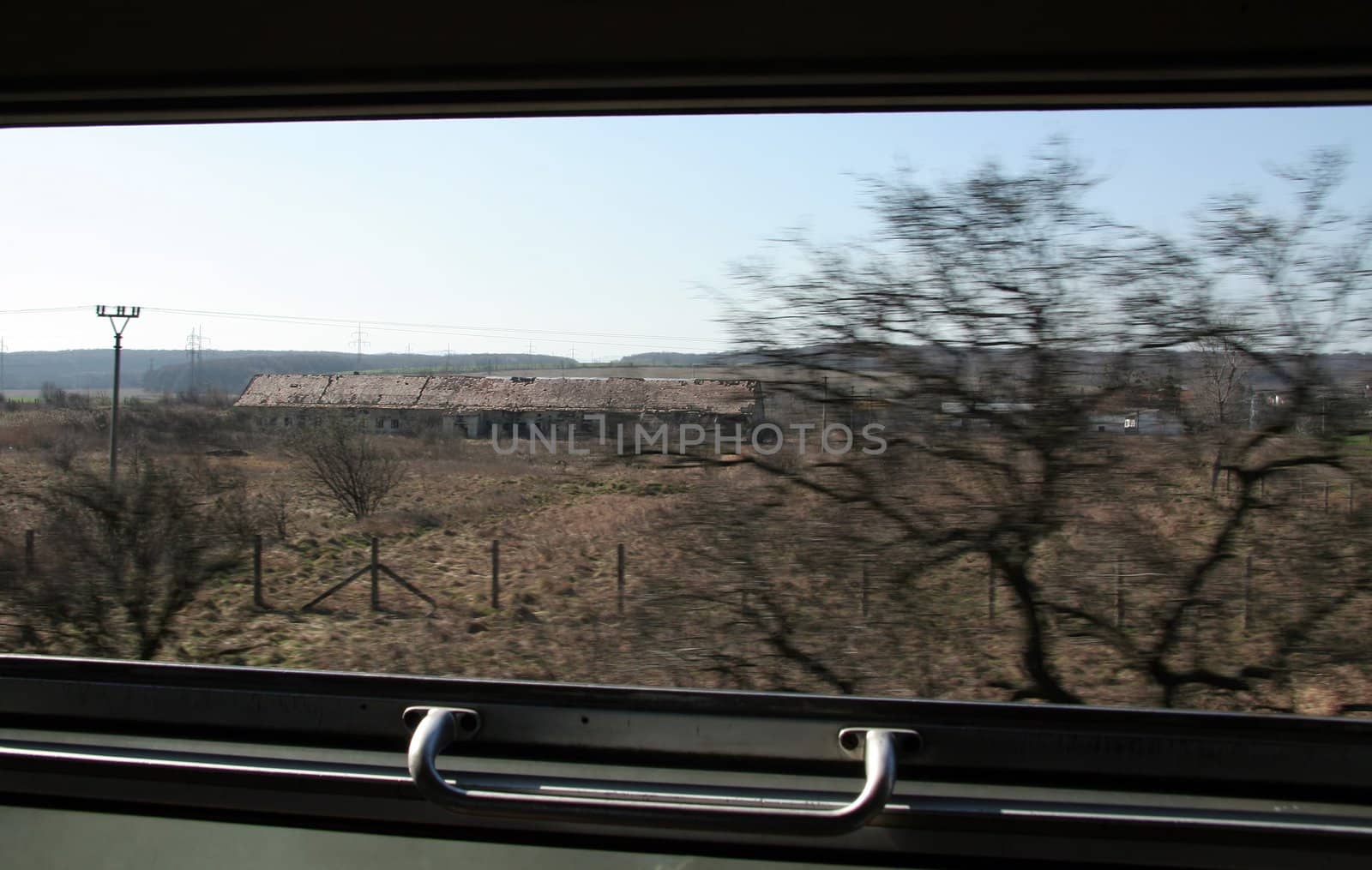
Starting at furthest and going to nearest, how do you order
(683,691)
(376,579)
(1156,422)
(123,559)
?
(1156,422), (123,559), (376,579), (683,691)

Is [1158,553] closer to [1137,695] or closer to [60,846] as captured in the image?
[1137,695]

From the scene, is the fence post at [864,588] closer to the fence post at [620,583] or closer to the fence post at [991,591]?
the fence post at [991,591]

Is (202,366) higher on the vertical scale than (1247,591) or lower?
higher

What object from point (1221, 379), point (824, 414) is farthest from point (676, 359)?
point (1221, 379)

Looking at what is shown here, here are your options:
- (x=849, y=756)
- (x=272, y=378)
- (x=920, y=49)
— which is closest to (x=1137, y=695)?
(x=849, y=756)

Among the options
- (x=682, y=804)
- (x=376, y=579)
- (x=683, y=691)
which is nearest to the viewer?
(x=682, y=804)

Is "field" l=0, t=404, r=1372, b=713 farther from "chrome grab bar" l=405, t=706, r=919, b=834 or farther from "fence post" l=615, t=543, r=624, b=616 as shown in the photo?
"chrome grab bar" l=405, t=706, r=919, b=834

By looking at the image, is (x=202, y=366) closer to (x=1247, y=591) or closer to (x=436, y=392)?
(x=436, y=392)
